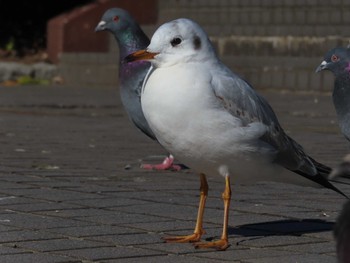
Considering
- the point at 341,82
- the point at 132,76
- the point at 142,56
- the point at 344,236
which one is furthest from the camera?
the point at 132,76

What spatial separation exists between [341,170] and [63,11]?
18777 millimetres

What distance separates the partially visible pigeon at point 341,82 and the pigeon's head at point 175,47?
5.74 ft

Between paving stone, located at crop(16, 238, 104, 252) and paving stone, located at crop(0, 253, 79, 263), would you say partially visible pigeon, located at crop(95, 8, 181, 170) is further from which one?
paving stone, located at crop(0, 253, 79, 263)

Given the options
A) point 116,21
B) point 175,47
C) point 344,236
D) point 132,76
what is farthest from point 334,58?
point 344,236

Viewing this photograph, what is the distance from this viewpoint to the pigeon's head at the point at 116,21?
31.1 feet

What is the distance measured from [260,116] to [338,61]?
2.44 metres

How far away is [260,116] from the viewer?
18.3 ft

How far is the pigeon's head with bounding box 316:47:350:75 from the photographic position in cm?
775

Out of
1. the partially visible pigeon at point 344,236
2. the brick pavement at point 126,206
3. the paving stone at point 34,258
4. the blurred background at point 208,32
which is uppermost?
the partially visible pigeon at point 344,236

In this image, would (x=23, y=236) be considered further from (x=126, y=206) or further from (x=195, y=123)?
(x=126, y=206)

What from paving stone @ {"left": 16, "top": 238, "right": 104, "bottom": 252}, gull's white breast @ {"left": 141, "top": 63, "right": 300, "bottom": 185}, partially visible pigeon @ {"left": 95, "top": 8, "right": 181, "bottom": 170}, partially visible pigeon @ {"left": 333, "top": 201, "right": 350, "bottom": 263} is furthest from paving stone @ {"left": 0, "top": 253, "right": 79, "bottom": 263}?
partially visible pigeon @ {"left": 95, "top": 8, "right": 181, "bottom": 170}

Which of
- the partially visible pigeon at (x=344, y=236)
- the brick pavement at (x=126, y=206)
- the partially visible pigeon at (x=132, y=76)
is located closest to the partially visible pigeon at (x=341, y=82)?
the brick pavement at (x=126, y=206)

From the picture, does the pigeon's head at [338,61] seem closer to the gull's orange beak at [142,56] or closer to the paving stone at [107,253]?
the gull's orange beak at [142,56]

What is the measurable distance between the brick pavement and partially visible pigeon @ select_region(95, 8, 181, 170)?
33cm
